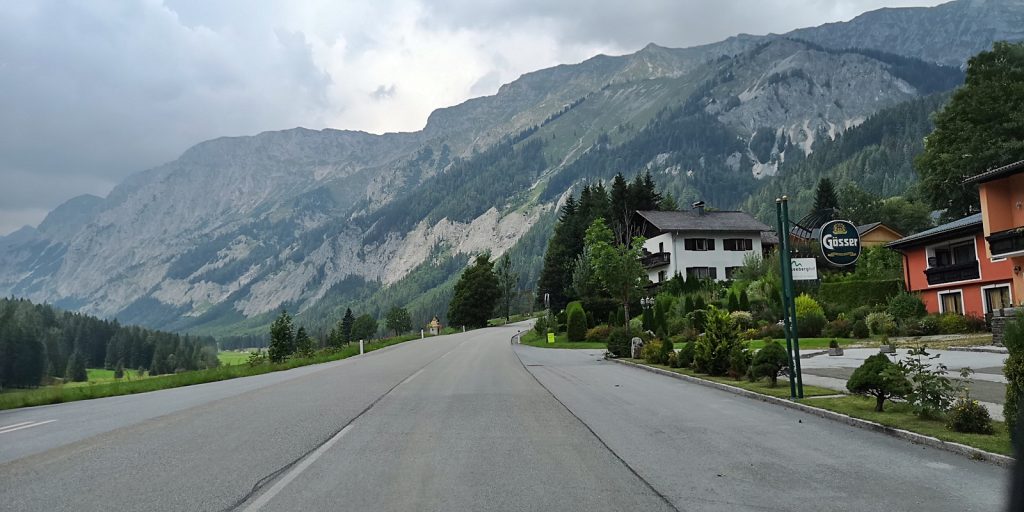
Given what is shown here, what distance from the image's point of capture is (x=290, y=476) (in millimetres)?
7316

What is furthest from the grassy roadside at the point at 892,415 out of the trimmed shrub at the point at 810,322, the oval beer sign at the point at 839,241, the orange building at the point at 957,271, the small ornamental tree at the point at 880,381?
the orange building at the point at 957,271

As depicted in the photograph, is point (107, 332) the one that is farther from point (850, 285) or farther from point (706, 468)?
point (706, 468)

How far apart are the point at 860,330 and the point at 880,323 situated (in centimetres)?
108

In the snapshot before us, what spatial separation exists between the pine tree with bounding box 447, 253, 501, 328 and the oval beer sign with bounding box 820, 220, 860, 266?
9084 centimetres

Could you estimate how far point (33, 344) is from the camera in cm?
9744

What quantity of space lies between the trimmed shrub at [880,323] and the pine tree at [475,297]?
257 ft

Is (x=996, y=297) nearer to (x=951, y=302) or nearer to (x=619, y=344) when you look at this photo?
(x=951, y=302)

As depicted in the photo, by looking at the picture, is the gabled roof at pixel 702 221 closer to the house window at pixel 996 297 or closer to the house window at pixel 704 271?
the house window at pixel 704 271

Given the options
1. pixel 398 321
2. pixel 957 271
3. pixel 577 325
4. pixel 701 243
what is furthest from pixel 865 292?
pixel 398 321

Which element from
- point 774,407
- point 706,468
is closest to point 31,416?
point 706,468

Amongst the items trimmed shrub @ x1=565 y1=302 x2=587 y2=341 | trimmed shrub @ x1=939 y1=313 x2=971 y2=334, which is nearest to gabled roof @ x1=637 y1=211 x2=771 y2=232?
trimmed shrub @ x1=565 y1=302 x2=587 y2=341

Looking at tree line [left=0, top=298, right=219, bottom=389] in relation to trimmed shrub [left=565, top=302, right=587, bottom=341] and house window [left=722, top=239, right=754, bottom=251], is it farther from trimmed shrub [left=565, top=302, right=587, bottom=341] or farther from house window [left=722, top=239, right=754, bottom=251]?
house window [left=722, top=239, right=754, bottom=251]

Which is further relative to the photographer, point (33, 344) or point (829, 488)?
point (33, 344)

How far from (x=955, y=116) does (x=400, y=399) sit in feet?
162
